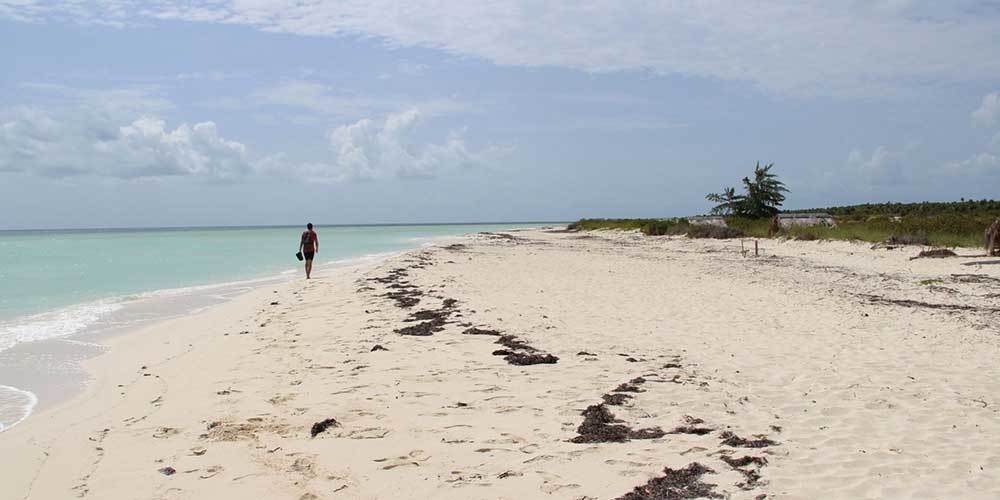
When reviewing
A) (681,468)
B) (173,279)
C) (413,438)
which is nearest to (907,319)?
(681,468)

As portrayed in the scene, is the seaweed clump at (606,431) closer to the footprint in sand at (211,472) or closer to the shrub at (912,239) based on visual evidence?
the footprint in sand at (211,472)

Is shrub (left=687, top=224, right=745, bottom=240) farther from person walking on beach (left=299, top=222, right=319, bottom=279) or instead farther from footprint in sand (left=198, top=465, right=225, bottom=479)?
footprint in sand (left=198, top=465, right=225, bottom=479)

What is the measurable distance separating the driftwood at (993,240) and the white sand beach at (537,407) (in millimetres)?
9649

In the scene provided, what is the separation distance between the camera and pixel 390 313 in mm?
12102

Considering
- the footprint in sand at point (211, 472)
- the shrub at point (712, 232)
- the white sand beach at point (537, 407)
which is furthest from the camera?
the shrub at point (712, 232)

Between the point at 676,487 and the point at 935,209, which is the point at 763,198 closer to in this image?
the point at 935,209

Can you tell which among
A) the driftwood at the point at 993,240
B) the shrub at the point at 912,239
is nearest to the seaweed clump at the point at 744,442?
the driftwood at the point at 993,240

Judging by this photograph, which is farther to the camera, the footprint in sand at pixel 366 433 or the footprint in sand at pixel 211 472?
the footprint in sand at pixel 366 433

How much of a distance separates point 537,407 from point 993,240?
2012cm

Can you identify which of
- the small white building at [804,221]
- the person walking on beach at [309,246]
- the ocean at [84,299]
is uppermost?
the small white building at [804,221]

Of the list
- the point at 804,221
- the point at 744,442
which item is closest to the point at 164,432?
the point at 744,442

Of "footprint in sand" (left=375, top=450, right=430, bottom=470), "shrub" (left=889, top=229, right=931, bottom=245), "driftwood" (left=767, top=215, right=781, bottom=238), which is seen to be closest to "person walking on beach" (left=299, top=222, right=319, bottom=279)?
"footprint in sand" (left=375, top=450, right=430, bottom=470)

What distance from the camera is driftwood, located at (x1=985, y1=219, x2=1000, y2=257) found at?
19.9 metres

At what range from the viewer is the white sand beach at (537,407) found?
4.38 m
